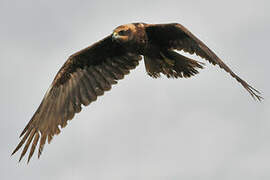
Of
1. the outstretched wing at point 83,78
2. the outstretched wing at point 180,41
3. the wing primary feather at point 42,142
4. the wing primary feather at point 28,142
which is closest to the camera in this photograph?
the outstretched wing at point 180,41

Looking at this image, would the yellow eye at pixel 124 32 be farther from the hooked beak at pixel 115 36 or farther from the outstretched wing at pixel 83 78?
the outstretched wing at pixel 83 78

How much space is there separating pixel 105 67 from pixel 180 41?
2.29m

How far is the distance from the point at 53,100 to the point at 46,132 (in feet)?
2.84

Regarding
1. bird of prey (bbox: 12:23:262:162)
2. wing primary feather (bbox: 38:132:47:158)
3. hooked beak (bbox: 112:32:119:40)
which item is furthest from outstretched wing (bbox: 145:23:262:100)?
wing primary feather (bbox: 38:132:47:158)

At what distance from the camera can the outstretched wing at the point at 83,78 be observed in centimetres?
1157

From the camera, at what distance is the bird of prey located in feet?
34.3

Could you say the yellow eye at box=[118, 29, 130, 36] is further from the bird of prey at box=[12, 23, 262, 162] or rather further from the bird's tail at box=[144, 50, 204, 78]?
the bird's tail at box=[144, 50, 204, 78]

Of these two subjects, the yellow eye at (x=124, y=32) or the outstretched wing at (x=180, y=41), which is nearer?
the outstretched wing at (x=180, y=41)

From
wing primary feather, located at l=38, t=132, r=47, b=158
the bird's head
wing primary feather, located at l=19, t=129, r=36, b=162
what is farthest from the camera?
wing primary feather, located at l=38, t=132, r=47, b=158

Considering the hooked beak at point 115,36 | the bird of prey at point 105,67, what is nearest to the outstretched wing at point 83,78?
the bird of prey at point 105,67

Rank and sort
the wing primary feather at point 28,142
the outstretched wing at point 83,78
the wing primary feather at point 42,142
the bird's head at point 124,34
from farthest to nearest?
the outstretched wing at point 83,78
the wing primary feather at point 42,142
the wing primary feather at point 28,142
the bird's head at point 124,34

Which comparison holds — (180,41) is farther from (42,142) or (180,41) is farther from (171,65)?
(42,142)

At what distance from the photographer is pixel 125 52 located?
11.9m

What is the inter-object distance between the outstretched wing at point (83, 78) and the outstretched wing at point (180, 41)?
1.13 metres
